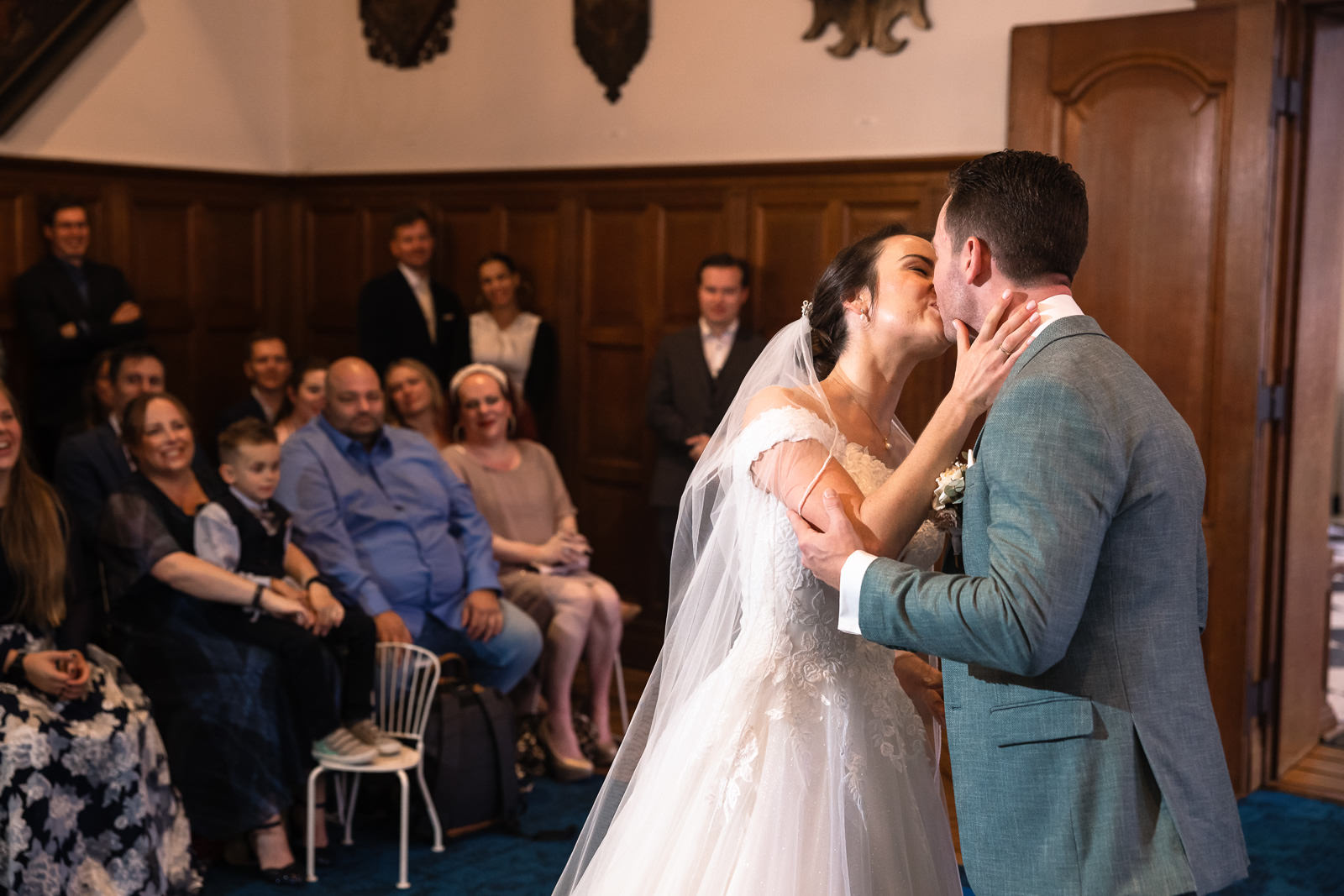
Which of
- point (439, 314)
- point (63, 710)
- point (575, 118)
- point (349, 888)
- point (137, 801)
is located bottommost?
point (349, 888)

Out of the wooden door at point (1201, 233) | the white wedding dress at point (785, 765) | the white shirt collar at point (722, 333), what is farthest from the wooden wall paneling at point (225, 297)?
the white wedding dress at point (785, 765)

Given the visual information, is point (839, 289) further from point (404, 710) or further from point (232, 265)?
point (232, 265)

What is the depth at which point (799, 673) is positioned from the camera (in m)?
2.26

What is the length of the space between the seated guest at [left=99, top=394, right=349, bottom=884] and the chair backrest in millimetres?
215

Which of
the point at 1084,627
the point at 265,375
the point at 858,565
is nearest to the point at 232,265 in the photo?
the point at 265,375

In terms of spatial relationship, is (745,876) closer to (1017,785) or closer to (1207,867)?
(1017,785)

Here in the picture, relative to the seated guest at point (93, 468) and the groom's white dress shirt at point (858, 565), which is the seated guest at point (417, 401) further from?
the groom's white dress shirt at point (858, 565)

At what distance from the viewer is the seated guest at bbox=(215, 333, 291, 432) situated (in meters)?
5.51

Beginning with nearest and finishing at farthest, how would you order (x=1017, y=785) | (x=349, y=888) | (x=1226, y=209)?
(x=1017, y=785) → (x=349, y=888) → (x=1226, y=209)

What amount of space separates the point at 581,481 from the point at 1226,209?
3112 millimetres

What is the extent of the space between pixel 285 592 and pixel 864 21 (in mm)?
3131

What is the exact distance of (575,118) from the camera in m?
6.19

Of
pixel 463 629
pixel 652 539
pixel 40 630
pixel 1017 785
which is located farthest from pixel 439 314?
pixel 1017 785

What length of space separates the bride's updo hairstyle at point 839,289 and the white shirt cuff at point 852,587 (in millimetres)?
734
